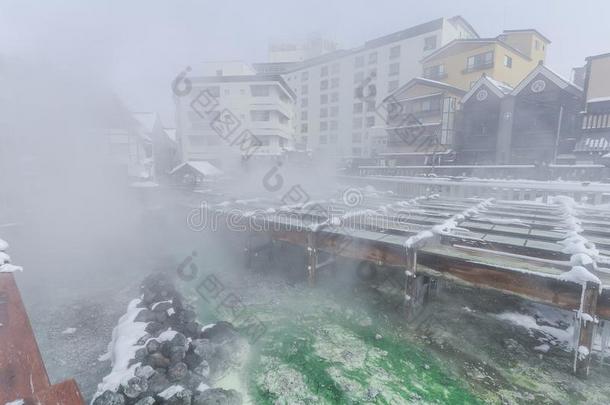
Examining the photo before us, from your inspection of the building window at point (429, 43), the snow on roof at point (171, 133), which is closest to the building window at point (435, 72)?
the building window at point (429, 43)

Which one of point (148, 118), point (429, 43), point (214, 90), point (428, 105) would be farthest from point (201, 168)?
point (429, 43)

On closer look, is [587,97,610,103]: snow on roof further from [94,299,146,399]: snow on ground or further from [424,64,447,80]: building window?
[94,299,146,399]: snow on ground

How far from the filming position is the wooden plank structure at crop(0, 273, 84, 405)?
239cm

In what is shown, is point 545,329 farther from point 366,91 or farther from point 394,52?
point 366,91

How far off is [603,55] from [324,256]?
912 inches

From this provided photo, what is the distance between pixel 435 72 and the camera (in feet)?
103

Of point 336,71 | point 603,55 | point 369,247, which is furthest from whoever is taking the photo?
point 336,71

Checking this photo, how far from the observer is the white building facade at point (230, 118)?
3256cm

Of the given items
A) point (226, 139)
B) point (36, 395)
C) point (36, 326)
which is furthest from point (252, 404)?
point (226, 139)

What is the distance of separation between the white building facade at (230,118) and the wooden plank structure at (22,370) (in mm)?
30596

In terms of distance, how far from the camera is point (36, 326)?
5930mm

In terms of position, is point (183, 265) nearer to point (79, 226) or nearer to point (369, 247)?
point (369, 247)

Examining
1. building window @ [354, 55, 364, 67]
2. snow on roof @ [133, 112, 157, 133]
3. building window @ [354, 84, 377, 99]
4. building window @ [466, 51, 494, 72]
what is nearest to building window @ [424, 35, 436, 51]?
building window @ [466, 51, 494, 72]

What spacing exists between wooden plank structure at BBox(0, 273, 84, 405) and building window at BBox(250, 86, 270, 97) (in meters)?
33.3
